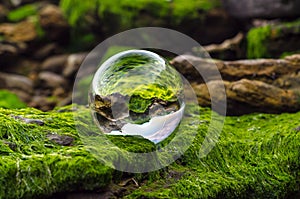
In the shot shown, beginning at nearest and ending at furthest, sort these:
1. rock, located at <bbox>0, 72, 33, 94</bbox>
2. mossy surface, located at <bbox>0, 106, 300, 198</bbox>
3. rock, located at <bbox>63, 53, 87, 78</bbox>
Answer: mossy surface, located at <bbox>0, 106, 300, 198</bbox> → rock, located at <bbox>0, 72, 33, 94</bbox> → rock, located at <bbox>63, 53, 87, 78</bbox>

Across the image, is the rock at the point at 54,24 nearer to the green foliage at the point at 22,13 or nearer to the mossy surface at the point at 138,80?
the green foliage at the point at 22,13

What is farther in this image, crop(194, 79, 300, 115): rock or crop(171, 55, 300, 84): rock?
crop(171, 55, 300, 84): rock

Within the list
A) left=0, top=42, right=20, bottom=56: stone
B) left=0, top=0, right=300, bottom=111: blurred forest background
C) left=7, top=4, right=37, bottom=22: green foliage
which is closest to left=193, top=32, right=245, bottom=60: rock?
left=0, top=0, right=300, bottom=111: blurred forest background

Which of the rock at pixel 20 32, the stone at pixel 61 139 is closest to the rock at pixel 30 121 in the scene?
the stone at pixel 61 139

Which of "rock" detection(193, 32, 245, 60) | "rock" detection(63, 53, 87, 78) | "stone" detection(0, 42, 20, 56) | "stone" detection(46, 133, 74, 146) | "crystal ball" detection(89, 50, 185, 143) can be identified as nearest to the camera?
"stone" detection(46, 133, 74, 146)

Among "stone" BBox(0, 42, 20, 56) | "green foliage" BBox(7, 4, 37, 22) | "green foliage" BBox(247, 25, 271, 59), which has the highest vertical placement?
"green foliage" BBox(247, 25, 271, 59)

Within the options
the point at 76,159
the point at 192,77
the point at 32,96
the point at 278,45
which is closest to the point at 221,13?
the point at 278,45

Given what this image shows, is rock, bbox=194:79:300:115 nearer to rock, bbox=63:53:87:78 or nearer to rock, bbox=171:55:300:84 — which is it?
rock, bbox=171:55:300:84
